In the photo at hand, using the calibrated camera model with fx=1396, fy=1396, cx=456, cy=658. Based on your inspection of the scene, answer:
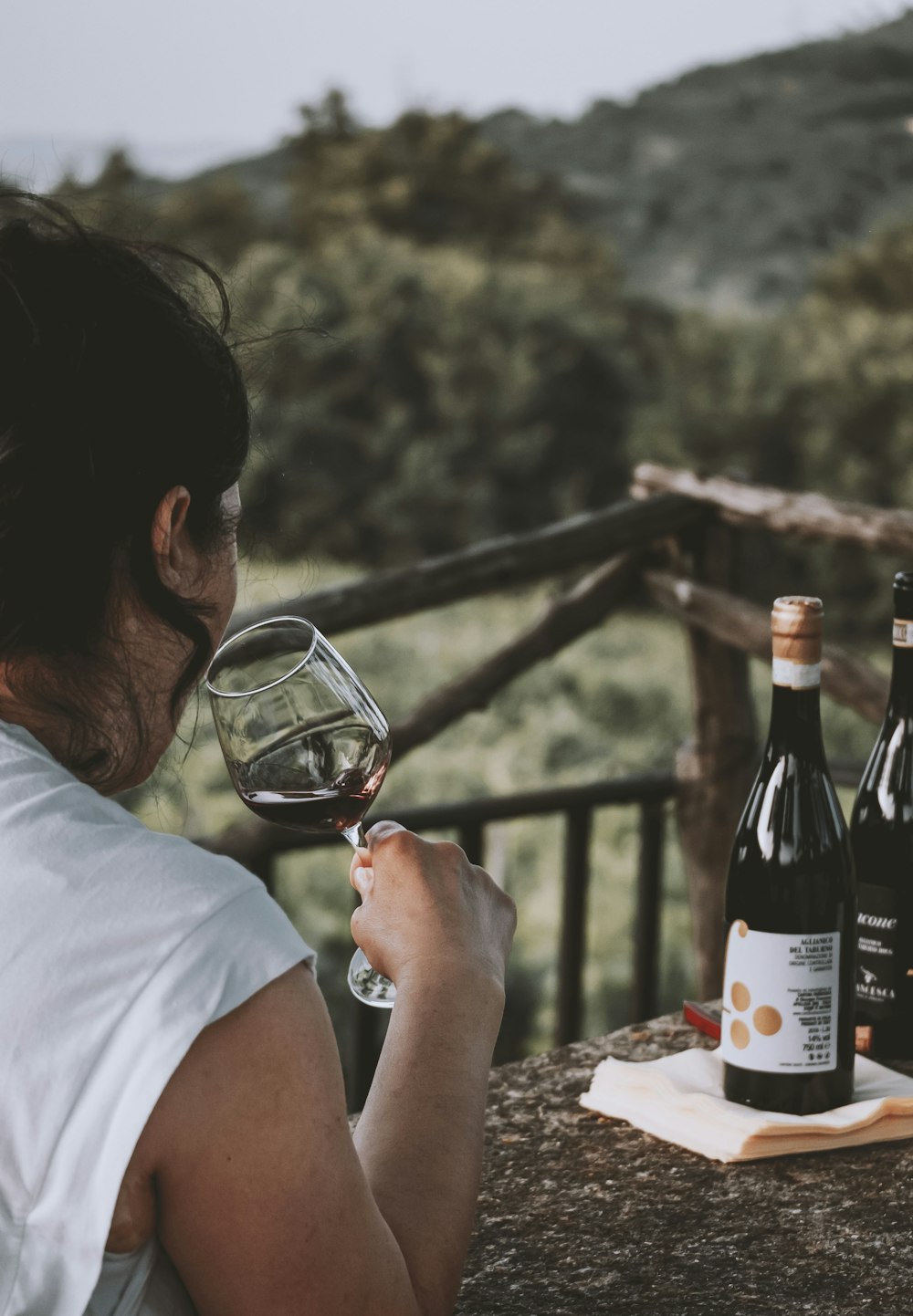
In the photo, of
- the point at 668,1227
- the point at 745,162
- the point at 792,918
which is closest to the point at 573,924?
the point at 792,918

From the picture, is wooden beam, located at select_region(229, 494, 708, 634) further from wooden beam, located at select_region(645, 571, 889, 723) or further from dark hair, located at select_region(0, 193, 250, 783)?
dark hair, located at select_region(0, 193, 250, 783)

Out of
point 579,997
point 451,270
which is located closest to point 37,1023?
point 579,997

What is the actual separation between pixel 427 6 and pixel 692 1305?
10906 millimetres

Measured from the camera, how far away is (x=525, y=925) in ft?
11.7

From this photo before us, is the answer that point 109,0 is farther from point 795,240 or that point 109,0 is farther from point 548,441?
point 795,240

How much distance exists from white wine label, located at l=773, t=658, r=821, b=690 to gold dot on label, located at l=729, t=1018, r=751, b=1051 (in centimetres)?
24

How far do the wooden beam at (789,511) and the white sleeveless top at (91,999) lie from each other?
66.3 inches

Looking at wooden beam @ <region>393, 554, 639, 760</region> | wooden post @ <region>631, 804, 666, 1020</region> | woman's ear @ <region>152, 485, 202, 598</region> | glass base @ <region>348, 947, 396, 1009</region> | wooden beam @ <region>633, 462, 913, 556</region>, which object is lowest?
wooden post @ <region>631, 804, 666, 1020</region>

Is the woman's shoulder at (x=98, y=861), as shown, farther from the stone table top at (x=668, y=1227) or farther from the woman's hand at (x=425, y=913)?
the stone table top at (x=668, y=1227)

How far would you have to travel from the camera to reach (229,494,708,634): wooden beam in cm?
212

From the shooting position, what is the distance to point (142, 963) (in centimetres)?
63

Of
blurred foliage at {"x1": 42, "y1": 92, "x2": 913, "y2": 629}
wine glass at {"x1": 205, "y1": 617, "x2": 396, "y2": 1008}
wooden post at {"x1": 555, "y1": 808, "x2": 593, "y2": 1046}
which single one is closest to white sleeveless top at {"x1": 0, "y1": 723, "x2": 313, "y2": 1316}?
wine glass at {"x1": 205, "y1": 617, "x2": 396, "y2": 1008}

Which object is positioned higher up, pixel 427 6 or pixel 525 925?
pixel 427 6

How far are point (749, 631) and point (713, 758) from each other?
1.02ft
